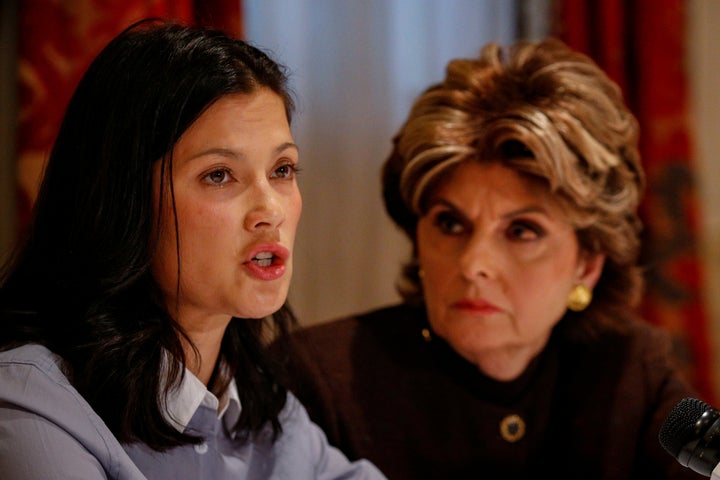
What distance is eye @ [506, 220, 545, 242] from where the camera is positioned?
1.58 meters

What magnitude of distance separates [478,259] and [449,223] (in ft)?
0.34

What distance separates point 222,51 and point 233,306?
290mm

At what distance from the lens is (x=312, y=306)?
7.24ft

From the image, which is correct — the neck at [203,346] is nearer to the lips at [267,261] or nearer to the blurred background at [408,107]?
the lips at [267,261]

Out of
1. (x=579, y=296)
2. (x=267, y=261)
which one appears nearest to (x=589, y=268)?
(x=579, y=296)

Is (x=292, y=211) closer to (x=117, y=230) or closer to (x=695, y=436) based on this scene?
(x=117, y=230)

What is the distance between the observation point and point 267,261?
1099 millimetres

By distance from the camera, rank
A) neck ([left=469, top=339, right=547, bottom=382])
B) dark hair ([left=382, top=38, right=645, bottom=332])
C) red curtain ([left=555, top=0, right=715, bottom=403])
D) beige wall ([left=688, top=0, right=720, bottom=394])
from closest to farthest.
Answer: dark hair ([left=382, top=38, right=645, bottom=332])
neck ([left=469, top=339, right=547, bottom=382])
red curtain ([left=555, top=0, right=715, bottom=403])
beige wall ([left=688, top=0, right=720, bottom=394])

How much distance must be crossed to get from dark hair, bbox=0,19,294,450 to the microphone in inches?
21.4

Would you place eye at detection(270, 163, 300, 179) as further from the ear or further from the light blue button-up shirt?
the ear

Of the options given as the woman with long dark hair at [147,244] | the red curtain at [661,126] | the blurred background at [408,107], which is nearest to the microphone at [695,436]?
the woman with long dark hair at [147,244]

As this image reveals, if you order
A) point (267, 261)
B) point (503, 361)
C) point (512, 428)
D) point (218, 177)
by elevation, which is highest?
point (218, 177)

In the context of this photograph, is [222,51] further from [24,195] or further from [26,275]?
[24,195]

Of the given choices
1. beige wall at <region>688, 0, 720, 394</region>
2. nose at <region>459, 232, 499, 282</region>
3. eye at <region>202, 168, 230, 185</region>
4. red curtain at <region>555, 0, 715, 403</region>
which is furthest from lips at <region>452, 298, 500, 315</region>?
beige wall at <region>688, 0, 720, 394</region>
